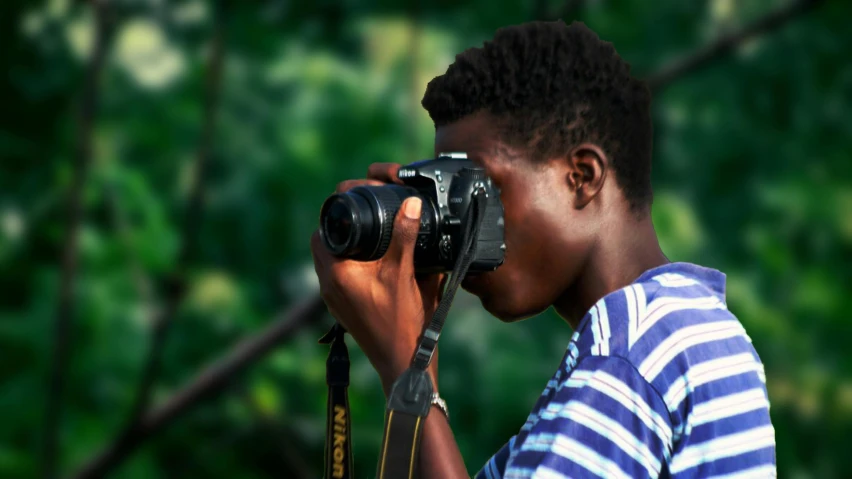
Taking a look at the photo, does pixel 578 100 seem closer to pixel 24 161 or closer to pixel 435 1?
pixel 435 1

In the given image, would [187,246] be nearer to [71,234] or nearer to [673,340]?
[71,234]

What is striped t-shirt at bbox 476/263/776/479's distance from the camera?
4.58 feet

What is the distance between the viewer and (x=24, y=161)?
5.27m

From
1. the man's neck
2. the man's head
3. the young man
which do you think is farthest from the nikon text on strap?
the man's neck

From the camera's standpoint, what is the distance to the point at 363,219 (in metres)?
1.65

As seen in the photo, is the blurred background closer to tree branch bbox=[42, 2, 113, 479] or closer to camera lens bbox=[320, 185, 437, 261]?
tree branch bbox=[42, 2, 113, 479]

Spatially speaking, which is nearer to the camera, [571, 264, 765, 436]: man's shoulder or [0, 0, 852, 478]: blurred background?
[571, 264, 765, 436]: man's shoulder

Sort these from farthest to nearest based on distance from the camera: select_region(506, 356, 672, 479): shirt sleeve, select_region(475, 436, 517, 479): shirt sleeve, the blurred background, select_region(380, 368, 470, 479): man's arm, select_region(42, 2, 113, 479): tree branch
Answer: the blurred background
select_region(42, 2, 113, 479): tree branch
select_region(475, 436, 517, 479): shirt sleeve
select_region(380, 368, 470, 479): man's arm
select_region(506, 356, 672, 479): shirt sleeve

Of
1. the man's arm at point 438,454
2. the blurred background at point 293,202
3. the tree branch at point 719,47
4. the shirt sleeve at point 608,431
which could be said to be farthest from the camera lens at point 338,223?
the blurred background at point 293,202

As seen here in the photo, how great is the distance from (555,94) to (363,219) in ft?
1.09

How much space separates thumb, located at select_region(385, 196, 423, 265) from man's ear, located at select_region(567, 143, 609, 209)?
0.23 metres

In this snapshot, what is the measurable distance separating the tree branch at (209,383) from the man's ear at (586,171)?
6.49 feet

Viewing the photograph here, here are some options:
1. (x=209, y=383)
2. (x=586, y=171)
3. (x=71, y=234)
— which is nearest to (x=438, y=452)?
(x=586, y=171)

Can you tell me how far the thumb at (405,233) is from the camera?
5.42 ft
